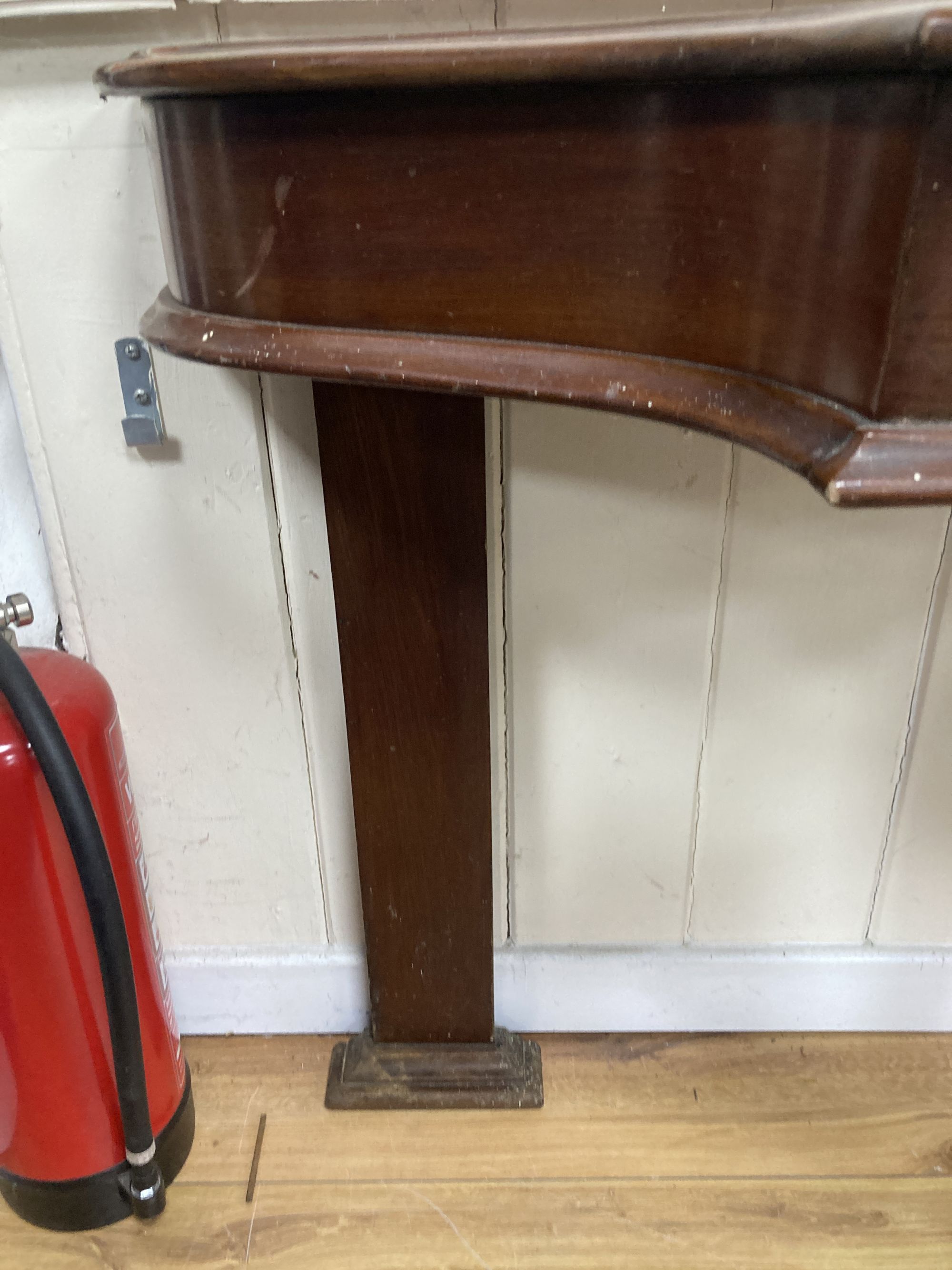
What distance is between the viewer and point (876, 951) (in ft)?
3.27

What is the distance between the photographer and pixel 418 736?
2.72 feet

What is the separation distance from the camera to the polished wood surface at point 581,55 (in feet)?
0.93

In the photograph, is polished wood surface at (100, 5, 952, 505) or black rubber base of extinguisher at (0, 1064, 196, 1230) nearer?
polished wood surface at (100, 5, 952, 505)

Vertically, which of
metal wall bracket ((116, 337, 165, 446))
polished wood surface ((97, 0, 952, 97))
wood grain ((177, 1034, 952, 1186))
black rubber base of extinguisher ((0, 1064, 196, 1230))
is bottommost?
wood grain ((177, 1034, 952, 1186))

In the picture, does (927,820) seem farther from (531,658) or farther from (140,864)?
(140,864)

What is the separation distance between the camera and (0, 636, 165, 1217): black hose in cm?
66

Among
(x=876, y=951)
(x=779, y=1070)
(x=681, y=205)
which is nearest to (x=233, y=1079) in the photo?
(x=779, y=1070)

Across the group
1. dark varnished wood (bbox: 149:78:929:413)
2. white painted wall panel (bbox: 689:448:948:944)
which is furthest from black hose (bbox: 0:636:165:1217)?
white painted wall panel (bbox: 689:448:948:944)

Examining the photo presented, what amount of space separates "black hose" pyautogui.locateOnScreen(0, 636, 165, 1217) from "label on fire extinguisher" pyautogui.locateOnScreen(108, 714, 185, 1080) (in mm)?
78

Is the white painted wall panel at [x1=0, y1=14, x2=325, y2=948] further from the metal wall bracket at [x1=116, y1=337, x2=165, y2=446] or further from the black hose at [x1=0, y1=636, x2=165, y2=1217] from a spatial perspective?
the black hose at [x1=0, y1=636, x2=165, y2=1217]

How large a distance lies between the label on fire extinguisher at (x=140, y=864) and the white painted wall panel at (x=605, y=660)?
0.34m

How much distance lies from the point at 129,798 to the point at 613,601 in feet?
1.50

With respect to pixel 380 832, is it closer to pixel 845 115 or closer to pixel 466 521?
pixel 466 521


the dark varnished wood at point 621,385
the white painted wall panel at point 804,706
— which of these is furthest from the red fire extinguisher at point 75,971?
the white painted wall panel at point 804,706
